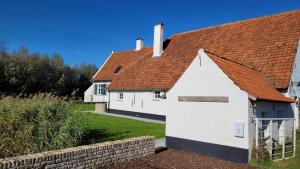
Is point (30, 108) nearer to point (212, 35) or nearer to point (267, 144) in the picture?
point (267, 144)

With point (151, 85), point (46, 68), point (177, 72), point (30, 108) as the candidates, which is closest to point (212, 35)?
point (177, 72)

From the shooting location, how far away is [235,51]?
19.6 metres

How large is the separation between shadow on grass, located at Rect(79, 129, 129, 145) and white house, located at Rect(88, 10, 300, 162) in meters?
2.52

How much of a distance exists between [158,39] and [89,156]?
1886 cm

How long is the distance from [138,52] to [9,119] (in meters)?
25.7

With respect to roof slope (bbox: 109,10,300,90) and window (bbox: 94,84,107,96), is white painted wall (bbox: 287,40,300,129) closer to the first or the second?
roof slope (bbox: 109,10,300,90)

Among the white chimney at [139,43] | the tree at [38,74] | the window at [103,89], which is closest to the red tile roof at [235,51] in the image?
the window at [103,89]

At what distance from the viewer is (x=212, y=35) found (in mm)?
23625

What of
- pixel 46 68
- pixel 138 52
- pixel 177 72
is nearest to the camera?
pixel 177 72

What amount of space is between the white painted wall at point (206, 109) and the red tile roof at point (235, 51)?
0.83 m

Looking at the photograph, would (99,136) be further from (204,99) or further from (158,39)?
(158,39)

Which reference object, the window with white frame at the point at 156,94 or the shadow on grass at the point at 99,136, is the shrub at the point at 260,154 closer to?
the shadow on grass at the point at 99,136

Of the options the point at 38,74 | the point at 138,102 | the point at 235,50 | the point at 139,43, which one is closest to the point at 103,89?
the point at 139,43

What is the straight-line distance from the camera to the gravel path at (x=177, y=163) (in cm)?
950
